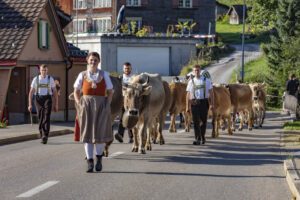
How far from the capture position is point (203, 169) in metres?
11.6

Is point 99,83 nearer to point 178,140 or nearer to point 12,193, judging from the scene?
point 12,193

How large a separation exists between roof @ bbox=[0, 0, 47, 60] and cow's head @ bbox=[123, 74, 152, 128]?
12.1 meters

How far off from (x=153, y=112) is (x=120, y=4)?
5178 cm

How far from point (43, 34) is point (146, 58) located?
1124 inches

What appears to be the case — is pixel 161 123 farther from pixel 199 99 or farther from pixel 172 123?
pixel 172 123

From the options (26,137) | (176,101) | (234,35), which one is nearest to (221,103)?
(176,101)

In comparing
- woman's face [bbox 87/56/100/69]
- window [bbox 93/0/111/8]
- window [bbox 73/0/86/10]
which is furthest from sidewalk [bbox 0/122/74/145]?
window [bbox 73/0/86/10]

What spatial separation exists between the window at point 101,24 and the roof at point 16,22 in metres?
38.0

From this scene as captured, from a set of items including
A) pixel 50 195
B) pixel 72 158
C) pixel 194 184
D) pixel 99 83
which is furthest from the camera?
pixel 72 158

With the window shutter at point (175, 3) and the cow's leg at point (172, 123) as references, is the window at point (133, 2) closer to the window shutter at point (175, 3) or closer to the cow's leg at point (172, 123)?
the window shutter at point (175, 3)

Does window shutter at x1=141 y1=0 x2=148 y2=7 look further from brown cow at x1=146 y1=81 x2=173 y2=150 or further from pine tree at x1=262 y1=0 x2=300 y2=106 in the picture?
brown cow at x1=146 y1=81 x2=173 y2=150

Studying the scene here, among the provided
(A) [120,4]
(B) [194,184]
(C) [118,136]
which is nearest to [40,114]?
(C) [118,136]

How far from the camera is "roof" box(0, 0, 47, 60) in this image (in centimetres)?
2502

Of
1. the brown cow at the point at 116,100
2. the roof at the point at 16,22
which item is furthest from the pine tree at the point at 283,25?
the brown cow at the point at 116,100
